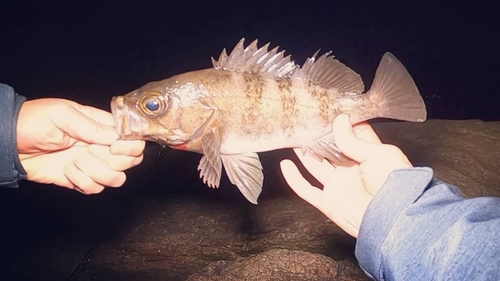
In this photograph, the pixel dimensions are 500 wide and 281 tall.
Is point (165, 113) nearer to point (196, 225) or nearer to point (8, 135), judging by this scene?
point (8, 135)

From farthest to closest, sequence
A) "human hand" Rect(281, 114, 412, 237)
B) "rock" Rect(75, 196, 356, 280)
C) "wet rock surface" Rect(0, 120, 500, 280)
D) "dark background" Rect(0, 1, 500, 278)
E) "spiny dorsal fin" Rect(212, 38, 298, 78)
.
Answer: "dark background" Rect(0, 1, 500, 278), "rock" Rect(75, 196, 356, 280), "wet rock surface" Rect(0, 120, 500, 280), "spiny dorsal fin" Rect(212, 38, 298, 78), "human hand" Rect(281, 114, 412, 237)

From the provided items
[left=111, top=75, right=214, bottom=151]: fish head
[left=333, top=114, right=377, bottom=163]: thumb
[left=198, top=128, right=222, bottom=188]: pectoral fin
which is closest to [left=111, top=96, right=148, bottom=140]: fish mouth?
[left=111, top=75, right=214, bottom=151]: fish head

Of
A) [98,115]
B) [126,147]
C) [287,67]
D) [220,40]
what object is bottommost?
[126,147]

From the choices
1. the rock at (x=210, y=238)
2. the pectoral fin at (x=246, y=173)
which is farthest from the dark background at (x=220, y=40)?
the pectoral fin at (x=246, y=173)

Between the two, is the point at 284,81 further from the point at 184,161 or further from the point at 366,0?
the point at 366,0

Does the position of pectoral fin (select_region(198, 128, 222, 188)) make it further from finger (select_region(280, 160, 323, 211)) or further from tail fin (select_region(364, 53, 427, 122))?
tail fin (select_region(364, 53, 427, 122))

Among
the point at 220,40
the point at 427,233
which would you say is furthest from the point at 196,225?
the point at 220,40

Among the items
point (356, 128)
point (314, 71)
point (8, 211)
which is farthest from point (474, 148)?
point (8, 211)
